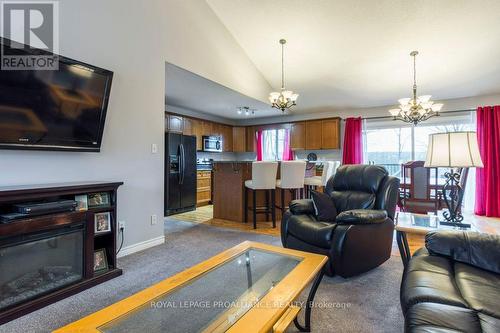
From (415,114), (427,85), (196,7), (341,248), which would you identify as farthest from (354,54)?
(341,248)

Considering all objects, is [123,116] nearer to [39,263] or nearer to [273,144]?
[39,263]

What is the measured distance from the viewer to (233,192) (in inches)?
187

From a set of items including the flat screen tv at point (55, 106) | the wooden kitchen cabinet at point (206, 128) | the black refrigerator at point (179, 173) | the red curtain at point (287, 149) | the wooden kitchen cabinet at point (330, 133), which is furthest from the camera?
the red curtain at point (287, 149)

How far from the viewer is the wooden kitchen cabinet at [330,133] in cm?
640

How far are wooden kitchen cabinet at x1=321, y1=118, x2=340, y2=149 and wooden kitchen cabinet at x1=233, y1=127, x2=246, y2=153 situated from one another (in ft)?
7.78

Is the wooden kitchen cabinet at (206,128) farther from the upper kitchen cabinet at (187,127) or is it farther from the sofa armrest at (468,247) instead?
the sofa armrest at (468,247)

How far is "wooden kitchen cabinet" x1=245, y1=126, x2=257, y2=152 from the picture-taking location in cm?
774

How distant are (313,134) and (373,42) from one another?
273 cm

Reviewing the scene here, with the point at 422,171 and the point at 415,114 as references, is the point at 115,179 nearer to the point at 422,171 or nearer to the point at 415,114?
the point at 422,171

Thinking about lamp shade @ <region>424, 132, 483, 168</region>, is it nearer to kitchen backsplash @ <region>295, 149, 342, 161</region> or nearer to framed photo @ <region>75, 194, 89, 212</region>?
framed photo @ <region>75, 194, 89, 212</region>

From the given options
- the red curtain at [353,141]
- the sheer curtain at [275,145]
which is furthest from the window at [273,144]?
the red curtain at [353,141]

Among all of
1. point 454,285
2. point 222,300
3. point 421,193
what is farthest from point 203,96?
point 454,285

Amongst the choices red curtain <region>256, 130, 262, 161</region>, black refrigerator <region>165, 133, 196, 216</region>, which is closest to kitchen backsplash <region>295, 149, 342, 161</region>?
red curtain <region>256, 130, 262, 161</region>

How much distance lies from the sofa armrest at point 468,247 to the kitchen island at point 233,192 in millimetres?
2973
